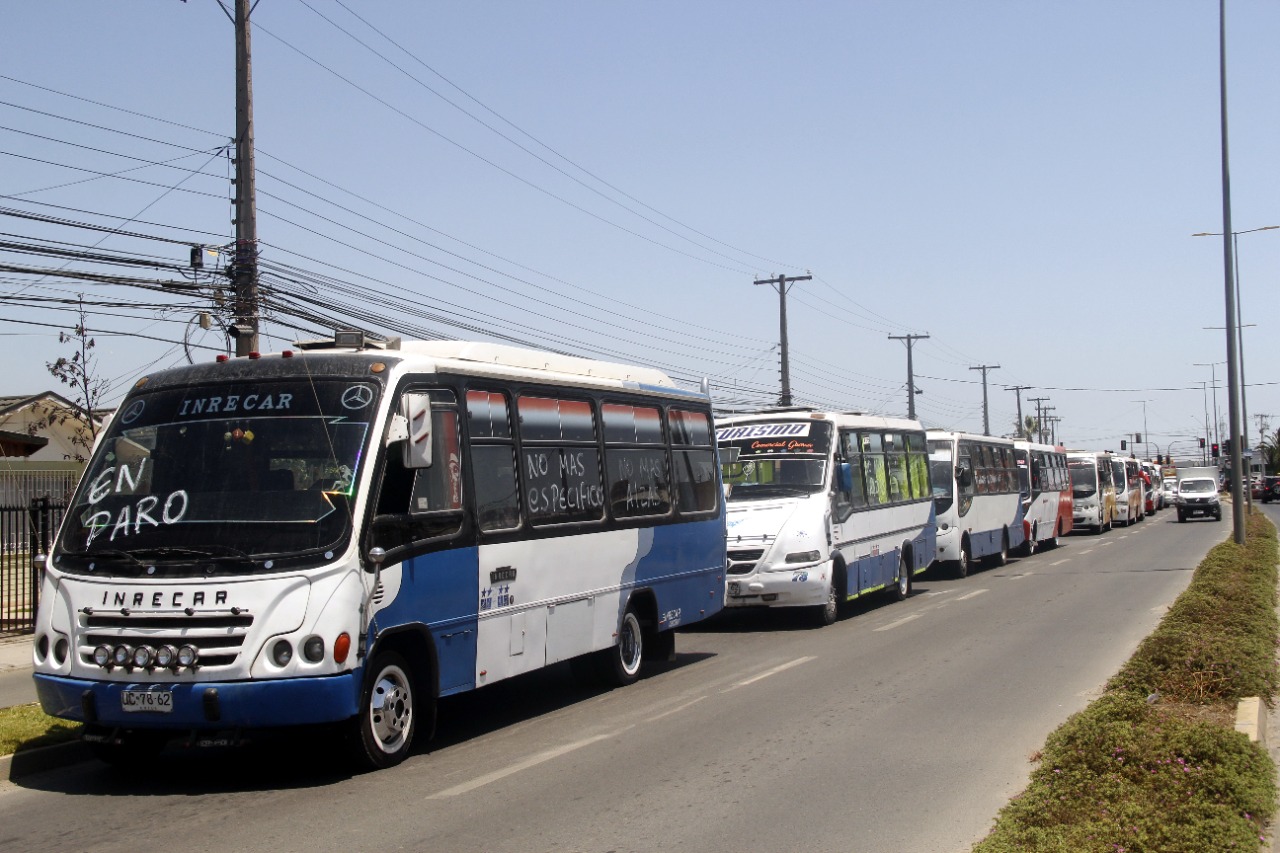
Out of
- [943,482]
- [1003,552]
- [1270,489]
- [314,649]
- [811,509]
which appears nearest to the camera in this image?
[314,649]

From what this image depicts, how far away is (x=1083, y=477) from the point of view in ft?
153

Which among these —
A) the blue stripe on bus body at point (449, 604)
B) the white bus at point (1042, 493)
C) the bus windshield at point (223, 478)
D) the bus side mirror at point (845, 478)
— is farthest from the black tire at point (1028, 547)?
the bus windshield at point (223, 478)

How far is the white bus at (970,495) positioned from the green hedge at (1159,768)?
594 inches

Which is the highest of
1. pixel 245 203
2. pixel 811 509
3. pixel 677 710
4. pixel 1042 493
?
pixel 245 203

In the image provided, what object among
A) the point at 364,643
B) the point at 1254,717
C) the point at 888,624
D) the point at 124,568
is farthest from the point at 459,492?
the point at 888,624

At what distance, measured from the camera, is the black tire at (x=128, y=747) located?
337 inches

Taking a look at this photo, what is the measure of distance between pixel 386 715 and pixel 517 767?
940 mm

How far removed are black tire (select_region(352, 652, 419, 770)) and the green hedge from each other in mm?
4102

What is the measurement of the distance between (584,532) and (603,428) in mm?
1155

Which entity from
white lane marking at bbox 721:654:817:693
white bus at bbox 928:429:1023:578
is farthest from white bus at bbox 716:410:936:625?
white bus at bbox 928:429:1023:578

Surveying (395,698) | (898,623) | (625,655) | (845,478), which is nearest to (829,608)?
(898,623)

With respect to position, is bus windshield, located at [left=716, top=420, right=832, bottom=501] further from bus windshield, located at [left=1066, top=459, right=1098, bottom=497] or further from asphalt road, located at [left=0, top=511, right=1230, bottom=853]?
bus windshield, located at [left=1066, top=459, right=1098, bottom=497]

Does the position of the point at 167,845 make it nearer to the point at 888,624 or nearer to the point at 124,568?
the point at 124,568

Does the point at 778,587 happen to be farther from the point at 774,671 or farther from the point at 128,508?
the point at 128,508
